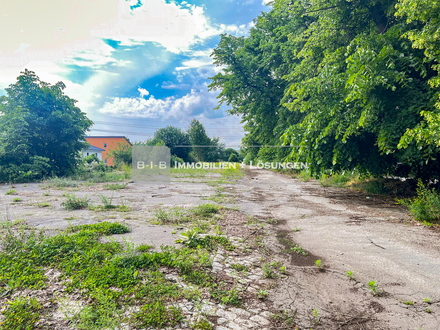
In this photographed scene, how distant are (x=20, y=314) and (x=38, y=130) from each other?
1746cm

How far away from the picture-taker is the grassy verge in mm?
2135

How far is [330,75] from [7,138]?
17504 mm

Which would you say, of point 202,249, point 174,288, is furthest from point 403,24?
point 174,288

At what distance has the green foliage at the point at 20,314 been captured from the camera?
2016 mm

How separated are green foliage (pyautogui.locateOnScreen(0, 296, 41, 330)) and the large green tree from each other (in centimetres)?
1468

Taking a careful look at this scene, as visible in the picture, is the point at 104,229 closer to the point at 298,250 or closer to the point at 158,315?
the point at 158,315

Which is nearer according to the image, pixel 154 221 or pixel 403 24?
pixel 154 221

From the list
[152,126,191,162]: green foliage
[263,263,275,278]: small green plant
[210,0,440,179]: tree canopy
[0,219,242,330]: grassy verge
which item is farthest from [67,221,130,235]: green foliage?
[152,126,191,162]: green foliage

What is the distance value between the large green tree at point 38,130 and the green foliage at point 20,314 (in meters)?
14.7

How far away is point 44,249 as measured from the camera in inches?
130

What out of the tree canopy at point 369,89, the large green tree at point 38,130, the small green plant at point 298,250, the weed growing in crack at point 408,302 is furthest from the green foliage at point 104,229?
the large green tree at point 38,130

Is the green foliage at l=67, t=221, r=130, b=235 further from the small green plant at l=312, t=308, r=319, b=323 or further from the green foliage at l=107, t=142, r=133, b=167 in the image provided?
the green foliage at l=107, t=142, r=133, b=167

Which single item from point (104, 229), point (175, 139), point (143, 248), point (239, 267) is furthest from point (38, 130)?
point (175, 139)

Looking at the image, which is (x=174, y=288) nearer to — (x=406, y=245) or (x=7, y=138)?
(x=406, y=245)
